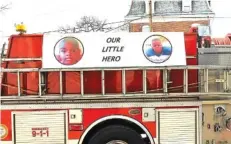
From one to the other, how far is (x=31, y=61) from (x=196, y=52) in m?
2.62

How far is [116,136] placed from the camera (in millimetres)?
6078

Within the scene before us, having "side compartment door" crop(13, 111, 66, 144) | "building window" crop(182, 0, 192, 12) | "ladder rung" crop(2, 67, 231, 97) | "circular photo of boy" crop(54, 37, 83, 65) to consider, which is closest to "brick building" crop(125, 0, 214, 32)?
"building window" crop(182, 0, 192, 12)

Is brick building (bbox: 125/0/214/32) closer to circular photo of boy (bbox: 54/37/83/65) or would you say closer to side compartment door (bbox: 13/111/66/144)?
circular photo of boy (bbox: 54/37/83/65)

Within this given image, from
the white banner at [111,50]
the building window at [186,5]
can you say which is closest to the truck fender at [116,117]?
the white banner at [111,50]

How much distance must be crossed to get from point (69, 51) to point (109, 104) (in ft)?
3.30

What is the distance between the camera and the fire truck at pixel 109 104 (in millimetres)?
6055

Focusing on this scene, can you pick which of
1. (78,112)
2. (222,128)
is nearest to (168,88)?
(222,128)

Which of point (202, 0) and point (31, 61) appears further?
point (202, 0)

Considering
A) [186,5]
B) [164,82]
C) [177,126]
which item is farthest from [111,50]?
[186,5]

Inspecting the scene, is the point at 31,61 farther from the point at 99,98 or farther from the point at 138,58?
the point at 138,58

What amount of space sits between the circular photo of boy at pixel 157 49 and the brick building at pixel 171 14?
2891 cm

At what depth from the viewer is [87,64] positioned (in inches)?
239

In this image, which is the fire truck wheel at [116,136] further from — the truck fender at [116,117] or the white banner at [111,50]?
the white banner at [111,50]

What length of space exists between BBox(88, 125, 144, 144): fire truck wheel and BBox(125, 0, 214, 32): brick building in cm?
2923
